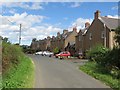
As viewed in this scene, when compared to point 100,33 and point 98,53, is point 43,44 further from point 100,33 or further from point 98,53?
point 98,53

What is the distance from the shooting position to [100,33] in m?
51.5

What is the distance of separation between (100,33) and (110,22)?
2960mm

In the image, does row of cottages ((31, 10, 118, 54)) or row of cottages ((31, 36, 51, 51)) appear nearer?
row of cottages ((31, 10, 118, 54))

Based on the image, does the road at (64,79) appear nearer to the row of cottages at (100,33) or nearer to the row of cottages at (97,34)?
the row of cottages at (97,34)

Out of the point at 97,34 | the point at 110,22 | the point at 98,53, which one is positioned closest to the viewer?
the point at 98,53

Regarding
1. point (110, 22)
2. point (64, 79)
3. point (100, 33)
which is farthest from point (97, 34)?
point (64, 79)

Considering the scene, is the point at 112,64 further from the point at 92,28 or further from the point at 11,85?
the point at 92,28

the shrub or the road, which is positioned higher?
the shrub

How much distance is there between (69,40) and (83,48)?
75.4 ft

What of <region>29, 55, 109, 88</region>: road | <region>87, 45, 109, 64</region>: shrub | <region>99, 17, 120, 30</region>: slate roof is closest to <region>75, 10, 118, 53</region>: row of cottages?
<region>99, 17, 120, 30</region>: slate roof

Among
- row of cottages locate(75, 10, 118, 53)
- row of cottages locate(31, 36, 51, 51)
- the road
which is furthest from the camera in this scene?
row of cottages locate(31, 36, 51, 51)

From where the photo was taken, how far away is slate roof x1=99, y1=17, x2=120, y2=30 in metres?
49.5

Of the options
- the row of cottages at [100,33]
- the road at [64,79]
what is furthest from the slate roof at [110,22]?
the road at [64,79]

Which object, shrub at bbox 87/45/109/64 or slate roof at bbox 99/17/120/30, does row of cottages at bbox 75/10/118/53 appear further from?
shrub at bbox 87/45/109/64
